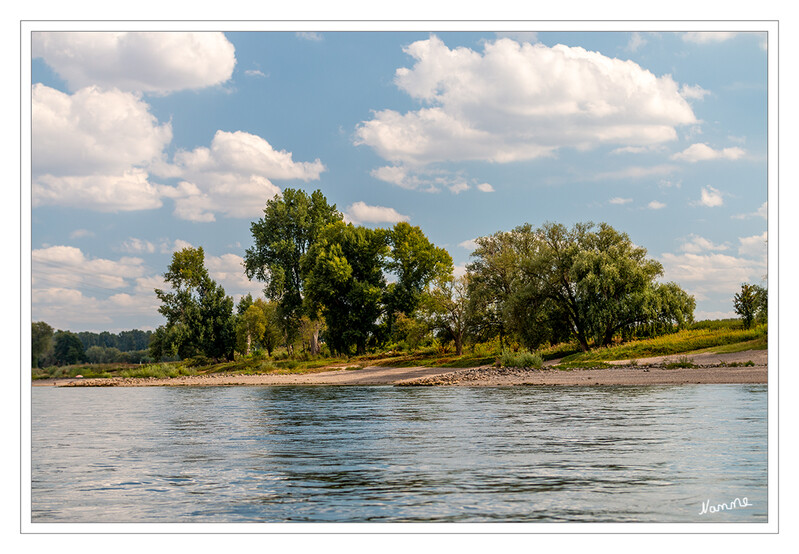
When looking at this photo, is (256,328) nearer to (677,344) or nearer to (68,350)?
(68,350)

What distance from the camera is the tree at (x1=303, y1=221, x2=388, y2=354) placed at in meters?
62.3

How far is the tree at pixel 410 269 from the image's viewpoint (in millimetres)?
63562

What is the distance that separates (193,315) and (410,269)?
24.2m

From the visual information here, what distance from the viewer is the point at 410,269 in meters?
63.7

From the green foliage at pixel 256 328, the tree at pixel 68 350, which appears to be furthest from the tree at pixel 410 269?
the tree at pixel 68 350

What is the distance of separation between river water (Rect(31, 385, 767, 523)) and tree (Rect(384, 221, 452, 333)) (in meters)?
36.3

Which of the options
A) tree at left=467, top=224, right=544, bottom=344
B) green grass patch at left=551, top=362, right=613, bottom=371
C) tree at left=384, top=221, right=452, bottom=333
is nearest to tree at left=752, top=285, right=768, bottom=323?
green grass patch at left=551, top=362, right=613, bottom=371

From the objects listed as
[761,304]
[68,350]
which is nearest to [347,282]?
[68,350]

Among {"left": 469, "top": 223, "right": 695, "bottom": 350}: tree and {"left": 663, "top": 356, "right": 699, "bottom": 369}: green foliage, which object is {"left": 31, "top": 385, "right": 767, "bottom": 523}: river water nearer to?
{"left": 663, "top": 356, "right": 699, "bottom": 369}: green foliage
